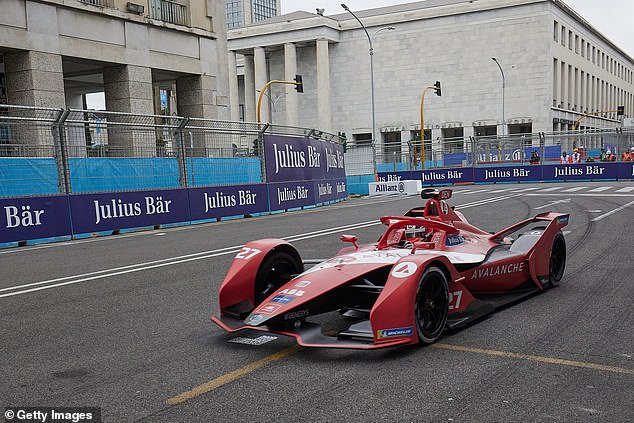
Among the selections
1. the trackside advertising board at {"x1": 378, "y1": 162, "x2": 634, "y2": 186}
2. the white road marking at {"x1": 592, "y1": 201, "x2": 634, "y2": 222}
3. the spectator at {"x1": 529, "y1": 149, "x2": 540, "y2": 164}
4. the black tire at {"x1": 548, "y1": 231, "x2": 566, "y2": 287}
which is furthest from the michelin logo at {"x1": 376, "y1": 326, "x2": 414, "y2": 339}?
the spectator at {"x1": 529, "y1": 149, "x2": 540, "y2": 164}

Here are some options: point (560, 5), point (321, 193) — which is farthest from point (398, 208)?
point (560, 5)

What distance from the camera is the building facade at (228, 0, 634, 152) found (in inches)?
A: 2717

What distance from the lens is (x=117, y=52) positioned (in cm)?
2423

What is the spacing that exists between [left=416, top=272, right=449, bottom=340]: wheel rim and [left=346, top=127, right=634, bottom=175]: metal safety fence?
1178 inches

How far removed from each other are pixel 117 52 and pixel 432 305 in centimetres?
2217

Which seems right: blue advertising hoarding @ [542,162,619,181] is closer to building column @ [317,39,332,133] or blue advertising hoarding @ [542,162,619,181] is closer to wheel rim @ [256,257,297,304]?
wheel rim @ [256,257,297,304]

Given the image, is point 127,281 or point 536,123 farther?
point 536,123

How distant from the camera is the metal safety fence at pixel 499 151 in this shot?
118 feet

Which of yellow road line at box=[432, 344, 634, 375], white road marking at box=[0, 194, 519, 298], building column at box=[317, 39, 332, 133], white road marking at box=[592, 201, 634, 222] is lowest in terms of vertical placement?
white road marking at box=[592, 201, 634, 222]

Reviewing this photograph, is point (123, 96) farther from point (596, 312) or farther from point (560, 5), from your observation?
point (560, 5)

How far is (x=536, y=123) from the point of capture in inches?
2717

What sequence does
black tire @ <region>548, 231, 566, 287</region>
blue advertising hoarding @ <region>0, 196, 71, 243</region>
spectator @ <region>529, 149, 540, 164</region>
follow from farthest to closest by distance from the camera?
spectator @ <region>529, 149, 540, 164</region>
blue advertising hoarding @ <region>0, 196, 71, 243</region>
black tire @ <region>548, 231, 566, 287</region>

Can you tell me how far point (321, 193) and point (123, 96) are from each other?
29.6 ft

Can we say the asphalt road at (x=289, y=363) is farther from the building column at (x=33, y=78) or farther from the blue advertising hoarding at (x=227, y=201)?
the building column at (x=33, y=78)
